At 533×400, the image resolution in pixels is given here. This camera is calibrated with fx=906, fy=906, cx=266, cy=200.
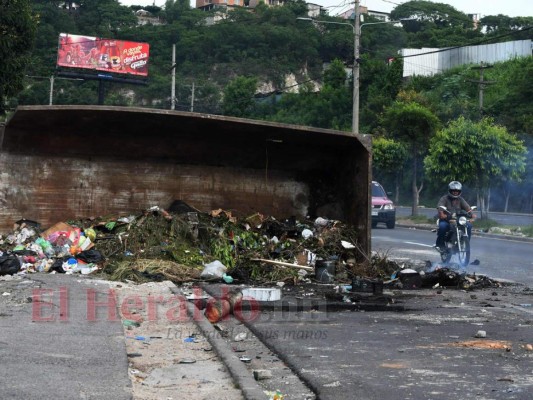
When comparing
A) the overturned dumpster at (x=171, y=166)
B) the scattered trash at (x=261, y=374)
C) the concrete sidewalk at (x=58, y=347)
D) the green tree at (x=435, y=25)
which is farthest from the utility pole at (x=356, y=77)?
the green tree at (x=435, y=25)

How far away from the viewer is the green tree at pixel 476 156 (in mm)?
34750

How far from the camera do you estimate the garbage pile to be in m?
13.1

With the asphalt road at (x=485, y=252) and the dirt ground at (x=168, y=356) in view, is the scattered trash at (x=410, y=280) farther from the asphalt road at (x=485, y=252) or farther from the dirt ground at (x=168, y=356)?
the dirt ground at (x=168, y=356)

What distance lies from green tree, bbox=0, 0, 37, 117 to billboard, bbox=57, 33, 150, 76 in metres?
31.3

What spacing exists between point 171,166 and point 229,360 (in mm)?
8179

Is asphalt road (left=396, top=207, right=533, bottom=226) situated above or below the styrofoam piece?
below

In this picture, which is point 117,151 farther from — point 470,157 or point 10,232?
point 470,157

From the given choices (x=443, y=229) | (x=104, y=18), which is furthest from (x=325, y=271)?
(x=104, y=18)

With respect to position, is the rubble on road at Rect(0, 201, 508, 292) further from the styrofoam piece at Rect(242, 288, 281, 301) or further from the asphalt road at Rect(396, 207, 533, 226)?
the asphalt road at Rect(396, 207, 533, 226)

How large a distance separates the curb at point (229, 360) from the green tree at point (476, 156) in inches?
1041

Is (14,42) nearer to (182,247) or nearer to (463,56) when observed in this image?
(182,247)

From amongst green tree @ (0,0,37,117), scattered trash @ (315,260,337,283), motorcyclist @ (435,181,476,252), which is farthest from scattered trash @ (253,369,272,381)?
green tree @ (0,0,37,117)

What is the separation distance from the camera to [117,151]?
14633mm

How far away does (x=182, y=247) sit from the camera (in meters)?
13.8
